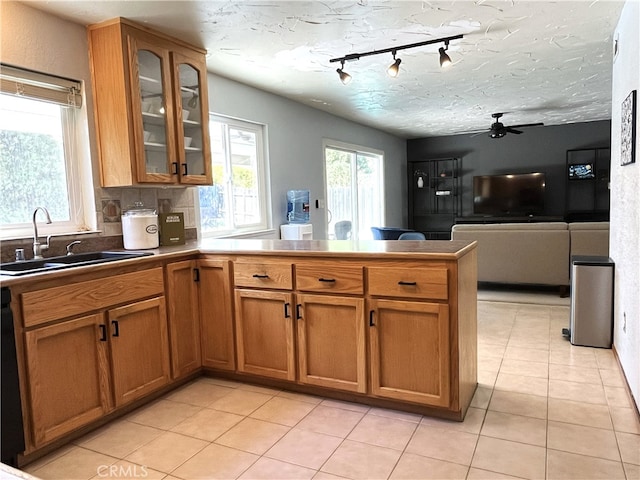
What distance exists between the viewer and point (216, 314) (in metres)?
2.87

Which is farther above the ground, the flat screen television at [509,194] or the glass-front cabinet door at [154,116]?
the glass-front cabinet door at [154,116]

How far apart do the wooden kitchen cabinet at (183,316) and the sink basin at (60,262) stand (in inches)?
9.0

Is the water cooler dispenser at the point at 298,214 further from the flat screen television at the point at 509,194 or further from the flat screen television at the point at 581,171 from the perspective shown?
the flat screen television at the point at 581,171

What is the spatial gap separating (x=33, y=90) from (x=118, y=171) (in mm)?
636

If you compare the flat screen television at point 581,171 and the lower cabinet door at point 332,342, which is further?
the flat screen television at point 581,171

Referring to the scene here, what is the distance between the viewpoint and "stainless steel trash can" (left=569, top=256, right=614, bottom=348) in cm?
321

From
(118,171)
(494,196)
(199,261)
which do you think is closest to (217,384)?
(199,261)

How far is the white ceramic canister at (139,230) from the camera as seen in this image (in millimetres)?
3016

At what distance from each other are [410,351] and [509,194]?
6.72m

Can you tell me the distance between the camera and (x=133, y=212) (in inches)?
122

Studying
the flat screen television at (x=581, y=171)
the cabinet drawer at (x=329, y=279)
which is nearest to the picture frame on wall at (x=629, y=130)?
the cabinet drawer at (x=329, y=279)

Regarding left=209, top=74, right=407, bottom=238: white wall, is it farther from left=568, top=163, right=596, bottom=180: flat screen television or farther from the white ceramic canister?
left=568, top=163, right=596, bottom=180: flat screen television

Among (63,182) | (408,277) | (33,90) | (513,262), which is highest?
(33,90)

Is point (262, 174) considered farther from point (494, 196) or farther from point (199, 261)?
point (494, 196)
